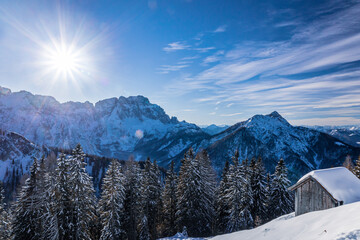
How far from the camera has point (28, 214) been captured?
24719 mm

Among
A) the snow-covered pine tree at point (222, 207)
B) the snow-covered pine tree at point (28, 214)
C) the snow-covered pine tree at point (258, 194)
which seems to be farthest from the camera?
the snow-covered pine tree at point (222, 207)

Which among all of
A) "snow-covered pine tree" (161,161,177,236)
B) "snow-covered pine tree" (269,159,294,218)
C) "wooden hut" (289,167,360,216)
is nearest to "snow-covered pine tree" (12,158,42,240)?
"snow-covered pine tree" (161,161,177,236)

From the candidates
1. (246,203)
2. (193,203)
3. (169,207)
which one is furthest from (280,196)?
(169,207)

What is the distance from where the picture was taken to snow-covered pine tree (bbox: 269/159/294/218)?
3044 centimetres

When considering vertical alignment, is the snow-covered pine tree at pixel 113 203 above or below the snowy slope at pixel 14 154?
below

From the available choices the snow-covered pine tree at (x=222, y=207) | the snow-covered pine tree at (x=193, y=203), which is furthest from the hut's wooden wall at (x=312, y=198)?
the snow-covered pine tree at (x=222, y=207)

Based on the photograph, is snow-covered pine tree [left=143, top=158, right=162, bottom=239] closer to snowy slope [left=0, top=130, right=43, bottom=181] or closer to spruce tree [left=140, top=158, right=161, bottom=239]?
spruce tree [left=140, top=158, right=161, bottom=239]

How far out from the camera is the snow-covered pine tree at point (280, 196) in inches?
1198

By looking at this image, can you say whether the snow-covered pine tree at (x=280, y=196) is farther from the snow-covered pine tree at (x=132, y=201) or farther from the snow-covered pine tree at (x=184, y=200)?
the snow-covered pine tree at (x=132, y=201)

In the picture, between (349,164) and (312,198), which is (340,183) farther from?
(349,164)

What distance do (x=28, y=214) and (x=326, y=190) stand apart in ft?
107

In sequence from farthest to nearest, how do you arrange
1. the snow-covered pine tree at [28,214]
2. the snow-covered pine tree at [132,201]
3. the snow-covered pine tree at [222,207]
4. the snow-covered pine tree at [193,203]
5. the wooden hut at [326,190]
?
the snow-covered pine tree at [222,207] → the snow-covered pine tree at [132,201] → the snow-covered pine tree at [193,203] → the snow-covered pine tree at [28,214] → the wooden hut at [326,190]

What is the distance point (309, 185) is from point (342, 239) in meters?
10.9

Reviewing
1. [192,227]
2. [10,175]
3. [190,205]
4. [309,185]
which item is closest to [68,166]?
[190,205]
